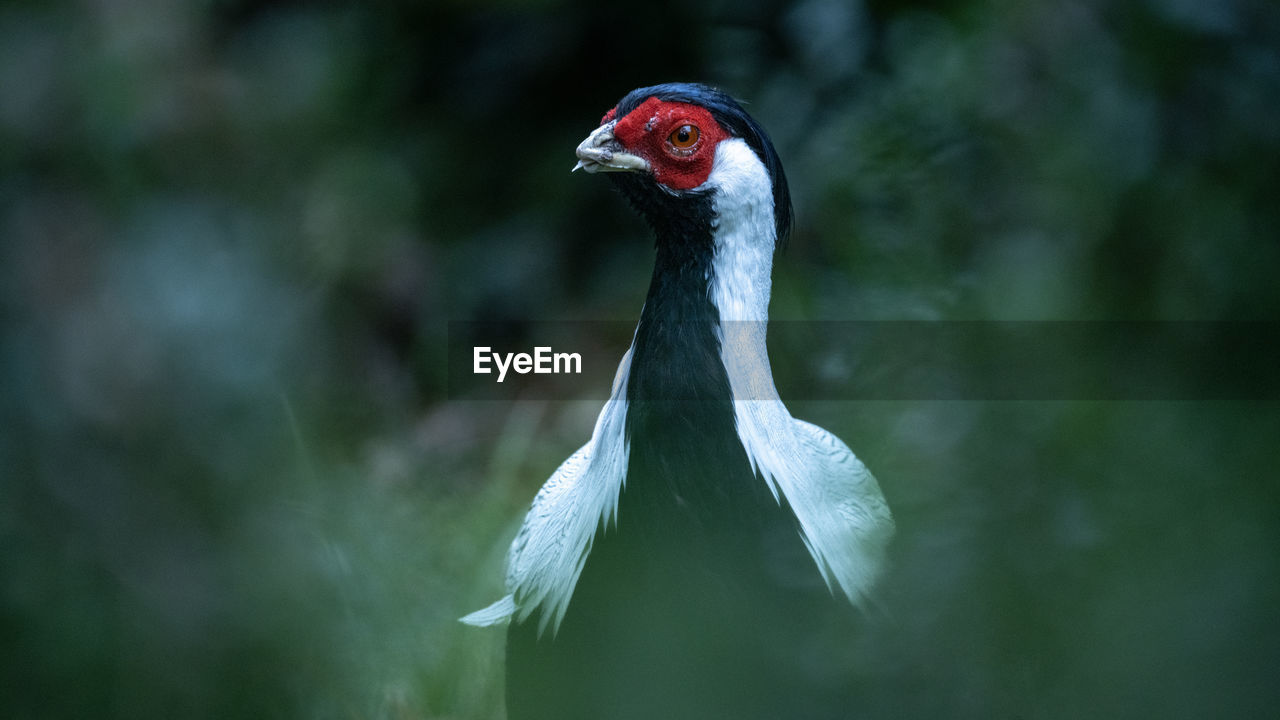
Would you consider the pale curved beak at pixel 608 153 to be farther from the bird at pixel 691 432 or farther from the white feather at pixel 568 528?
the white feather at pixel 568 528

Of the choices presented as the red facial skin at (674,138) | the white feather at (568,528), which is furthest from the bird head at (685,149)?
the white feather at (568,528)

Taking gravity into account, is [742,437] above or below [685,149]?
below

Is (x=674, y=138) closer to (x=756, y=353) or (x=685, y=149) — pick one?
(x=685, y=149)

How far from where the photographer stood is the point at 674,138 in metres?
1.23

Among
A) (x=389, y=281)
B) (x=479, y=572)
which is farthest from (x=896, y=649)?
(x=389, y=281)

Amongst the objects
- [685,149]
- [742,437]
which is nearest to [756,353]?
[742,437]

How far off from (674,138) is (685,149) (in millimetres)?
19

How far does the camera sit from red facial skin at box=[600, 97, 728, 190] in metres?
1.23

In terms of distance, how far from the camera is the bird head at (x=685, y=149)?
4.02ft

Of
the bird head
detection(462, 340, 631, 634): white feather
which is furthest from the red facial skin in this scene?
detection(462, 340, 631, 634): white feather

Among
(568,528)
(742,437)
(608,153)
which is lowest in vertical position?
(568,528)

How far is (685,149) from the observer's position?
1.23m

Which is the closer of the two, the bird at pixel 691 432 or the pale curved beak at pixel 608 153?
the bird at pixel 691 432

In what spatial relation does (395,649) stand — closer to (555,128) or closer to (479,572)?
(479,572)
